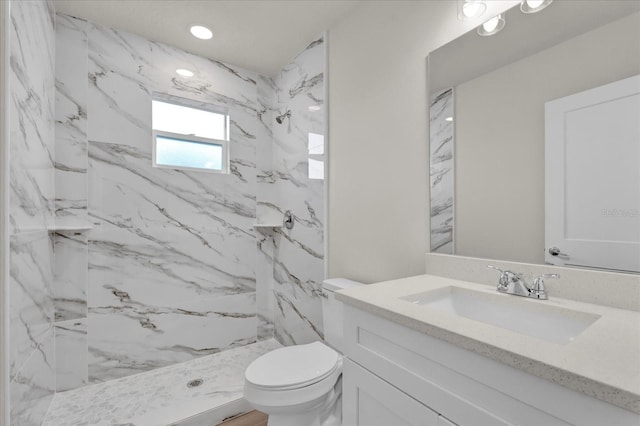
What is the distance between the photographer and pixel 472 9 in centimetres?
122

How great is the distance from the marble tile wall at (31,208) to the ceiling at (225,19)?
1.13 ft

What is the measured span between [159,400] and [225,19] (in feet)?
8.19

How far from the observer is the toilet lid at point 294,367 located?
1.30 metres

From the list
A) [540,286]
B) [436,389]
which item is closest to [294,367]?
[436,389]

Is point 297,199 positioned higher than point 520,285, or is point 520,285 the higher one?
point 297,199

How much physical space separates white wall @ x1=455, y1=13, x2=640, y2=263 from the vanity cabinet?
61 cm

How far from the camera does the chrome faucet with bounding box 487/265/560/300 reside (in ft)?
3.21

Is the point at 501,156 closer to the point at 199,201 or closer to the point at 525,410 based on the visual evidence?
the point at 525,410

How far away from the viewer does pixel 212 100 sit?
7.98 ft

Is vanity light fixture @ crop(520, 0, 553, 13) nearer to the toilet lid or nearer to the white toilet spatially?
the white toilet

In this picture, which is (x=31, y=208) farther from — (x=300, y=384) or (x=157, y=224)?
(x=300, y=384)

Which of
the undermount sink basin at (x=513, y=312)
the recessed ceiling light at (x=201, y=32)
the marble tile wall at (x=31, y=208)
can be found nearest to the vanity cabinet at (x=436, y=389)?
the undermount sink basin at (x=513, y=312)

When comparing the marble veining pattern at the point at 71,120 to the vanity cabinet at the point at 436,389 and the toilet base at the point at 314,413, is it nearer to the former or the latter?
the toilet base at the point at 314,413

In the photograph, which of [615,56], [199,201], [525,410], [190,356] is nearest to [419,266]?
[525,410]
